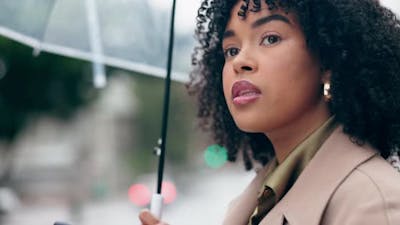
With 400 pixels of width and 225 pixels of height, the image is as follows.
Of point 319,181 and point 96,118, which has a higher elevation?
point 96,118

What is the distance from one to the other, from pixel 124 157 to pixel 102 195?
2541 millimetres

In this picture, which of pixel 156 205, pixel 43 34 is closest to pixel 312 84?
pixel 156 205

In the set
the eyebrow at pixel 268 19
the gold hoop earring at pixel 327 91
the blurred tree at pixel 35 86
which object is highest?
the blurred tree at pixel 35 86

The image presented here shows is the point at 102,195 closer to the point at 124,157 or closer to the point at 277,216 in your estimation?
the point at 124,157

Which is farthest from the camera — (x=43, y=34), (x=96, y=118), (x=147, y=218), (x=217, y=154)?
(x=96, y=118)

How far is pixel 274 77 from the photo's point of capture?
7.41 ft

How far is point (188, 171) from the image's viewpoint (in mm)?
19609

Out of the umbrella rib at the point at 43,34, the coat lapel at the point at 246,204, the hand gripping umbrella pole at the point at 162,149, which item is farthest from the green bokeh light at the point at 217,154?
the umbrella rib at the point at 43,34

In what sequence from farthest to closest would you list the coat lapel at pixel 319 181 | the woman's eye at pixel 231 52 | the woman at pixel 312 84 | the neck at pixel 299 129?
the woman's eye at pixel 231 52 → the neck at pixel 299 129 → the woman at pixel 312 84 → the coat lapel at pixel 319 181

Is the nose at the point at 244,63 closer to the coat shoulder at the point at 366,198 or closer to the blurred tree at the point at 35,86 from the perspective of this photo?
the coat shoulder at the point at 366,198

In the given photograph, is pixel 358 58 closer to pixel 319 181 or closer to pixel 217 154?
pixel 319 181

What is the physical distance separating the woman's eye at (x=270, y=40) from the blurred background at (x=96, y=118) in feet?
2.27

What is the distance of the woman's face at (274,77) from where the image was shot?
2.27m

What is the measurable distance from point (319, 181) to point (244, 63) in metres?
0.48
